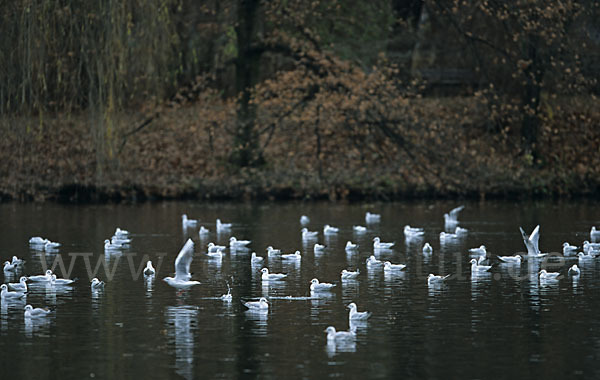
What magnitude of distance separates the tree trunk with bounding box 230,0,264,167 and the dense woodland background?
5cm

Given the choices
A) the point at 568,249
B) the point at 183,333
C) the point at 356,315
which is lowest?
the point at 183,333

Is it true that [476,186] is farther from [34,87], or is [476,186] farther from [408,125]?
[34,87]

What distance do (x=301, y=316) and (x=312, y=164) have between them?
25270mm

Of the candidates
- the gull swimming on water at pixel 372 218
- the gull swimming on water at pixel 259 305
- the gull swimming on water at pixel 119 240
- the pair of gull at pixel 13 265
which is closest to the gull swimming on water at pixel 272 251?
the gull swimming on water at pixel 119 240

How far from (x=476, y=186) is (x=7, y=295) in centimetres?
2296

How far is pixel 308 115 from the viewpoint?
41.3 m

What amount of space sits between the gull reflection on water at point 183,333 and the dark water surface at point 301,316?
0.09 ft

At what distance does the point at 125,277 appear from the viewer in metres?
22.2

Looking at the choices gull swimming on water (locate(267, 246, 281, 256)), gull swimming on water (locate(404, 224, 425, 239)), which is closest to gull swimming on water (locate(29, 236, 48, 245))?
gull swimming on water (locate(267, 246, 281, 256))

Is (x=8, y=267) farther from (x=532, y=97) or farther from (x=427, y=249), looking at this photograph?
(x=532, y=97)

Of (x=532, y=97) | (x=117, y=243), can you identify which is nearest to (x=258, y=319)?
(x=117, y=243)

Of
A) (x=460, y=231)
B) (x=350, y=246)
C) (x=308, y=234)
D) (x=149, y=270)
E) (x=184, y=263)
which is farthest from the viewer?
(x=460, y=231)

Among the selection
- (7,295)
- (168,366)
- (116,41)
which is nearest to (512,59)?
(116,41)

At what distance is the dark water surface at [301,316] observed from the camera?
1421 centimetres
